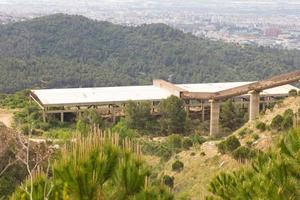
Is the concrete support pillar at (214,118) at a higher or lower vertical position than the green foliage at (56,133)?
higher

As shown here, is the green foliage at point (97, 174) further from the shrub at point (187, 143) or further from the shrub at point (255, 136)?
the shrub at point (187, 143)

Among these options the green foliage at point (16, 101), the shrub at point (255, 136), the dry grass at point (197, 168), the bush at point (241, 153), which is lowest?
the dry grass at point (197, 168)

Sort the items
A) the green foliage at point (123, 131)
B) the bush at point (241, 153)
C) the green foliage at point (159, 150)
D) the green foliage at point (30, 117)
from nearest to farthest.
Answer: the bush at point (241, 153), the green foliage at point (123, 131), the green foliage at point (159, 150), the green foliage at point (30, 117)

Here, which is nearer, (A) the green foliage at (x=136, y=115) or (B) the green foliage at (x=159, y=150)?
(B) the green foliage at (x=159, y=150)

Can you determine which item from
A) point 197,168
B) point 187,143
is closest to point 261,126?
point 197,168

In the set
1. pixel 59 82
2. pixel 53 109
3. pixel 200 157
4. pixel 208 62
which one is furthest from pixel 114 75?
pixel 200 157

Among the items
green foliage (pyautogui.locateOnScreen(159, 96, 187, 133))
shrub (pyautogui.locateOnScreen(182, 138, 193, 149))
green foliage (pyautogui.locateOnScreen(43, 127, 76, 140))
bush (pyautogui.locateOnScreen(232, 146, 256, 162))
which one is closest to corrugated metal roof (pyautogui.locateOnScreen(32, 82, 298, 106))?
green foliage (pyautogui.locateOnScreen(43, 127, 76, 140))

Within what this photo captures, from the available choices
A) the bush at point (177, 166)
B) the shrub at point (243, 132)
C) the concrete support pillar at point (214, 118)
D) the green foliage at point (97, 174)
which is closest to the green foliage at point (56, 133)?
the concrete support pillar at point (214, 118)
